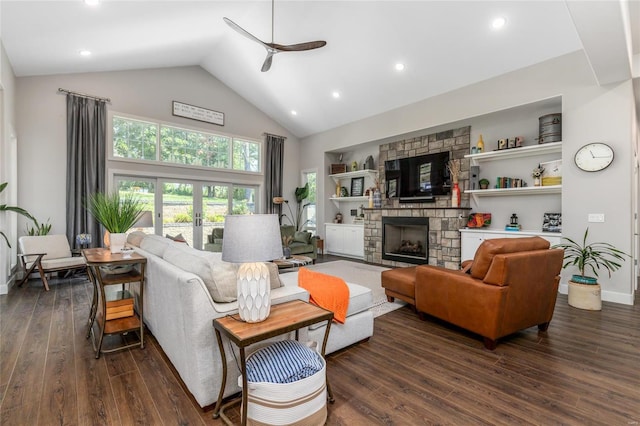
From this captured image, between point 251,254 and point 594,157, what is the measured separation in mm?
4679

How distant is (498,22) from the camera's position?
12.8 ft

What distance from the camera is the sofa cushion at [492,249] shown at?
8.15 ft

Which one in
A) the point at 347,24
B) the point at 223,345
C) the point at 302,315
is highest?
the point at 347,24

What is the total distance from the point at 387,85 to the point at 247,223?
499 centimetres

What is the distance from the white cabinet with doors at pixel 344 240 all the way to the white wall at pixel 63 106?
3.59 meters

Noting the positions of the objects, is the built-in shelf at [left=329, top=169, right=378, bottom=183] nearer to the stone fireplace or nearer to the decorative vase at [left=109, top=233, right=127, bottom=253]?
the stone fireplace

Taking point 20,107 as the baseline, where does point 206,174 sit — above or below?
below

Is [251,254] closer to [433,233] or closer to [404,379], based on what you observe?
[404,379]

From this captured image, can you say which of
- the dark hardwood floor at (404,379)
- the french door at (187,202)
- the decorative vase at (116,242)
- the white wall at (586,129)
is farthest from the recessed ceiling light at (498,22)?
the french door at (187,202)

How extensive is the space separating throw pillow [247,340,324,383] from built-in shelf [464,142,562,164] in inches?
181

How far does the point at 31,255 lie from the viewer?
418cm

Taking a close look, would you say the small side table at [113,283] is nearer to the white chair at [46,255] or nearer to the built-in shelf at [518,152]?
the white chair at [46,255]

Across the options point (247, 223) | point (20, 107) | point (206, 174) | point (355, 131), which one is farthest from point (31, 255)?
point (355, 131)

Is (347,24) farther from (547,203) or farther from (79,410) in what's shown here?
(79,410)
